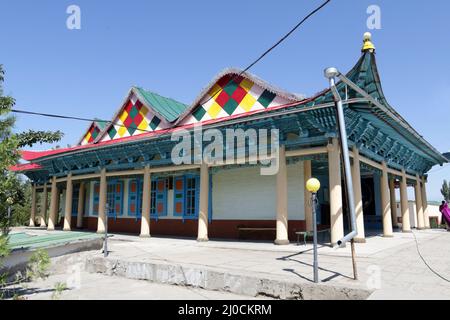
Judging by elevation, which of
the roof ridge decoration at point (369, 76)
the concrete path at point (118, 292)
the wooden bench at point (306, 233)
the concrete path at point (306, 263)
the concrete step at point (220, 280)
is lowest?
the concrete path at point (118, 292)

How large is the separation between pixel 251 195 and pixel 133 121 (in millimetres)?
7247

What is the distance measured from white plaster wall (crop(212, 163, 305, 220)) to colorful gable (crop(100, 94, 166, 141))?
398 centimetres

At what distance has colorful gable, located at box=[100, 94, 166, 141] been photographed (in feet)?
51.5

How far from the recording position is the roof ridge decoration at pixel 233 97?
466 inches

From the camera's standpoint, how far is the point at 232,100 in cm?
1277

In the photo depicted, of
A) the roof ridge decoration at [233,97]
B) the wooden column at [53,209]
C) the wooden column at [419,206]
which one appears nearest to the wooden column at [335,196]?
the roof ridge decoration at [233,97]

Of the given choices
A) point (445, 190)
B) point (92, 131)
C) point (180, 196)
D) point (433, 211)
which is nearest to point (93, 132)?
point (92, 131)

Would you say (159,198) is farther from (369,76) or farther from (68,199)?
(369,76)

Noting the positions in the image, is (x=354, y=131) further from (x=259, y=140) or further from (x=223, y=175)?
(x=223, y=175)

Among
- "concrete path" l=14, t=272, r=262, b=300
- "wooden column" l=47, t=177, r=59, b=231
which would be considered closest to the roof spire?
"concrete path" l=14, t=272, r=262, b=300

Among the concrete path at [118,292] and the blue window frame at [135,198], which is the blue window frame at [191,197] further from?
Result: the concrete path at [118,292]

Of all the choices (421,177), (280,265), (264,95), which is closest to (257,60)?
(264,95)

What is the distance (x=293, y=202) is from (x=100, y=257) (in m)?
6.21

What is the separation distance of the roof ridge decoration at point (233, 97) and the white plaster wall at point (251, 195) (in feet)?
7.32
